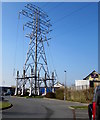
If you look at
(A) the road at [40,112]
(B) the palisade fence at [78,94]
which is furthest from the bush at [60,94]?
(A) the road at [40,112]

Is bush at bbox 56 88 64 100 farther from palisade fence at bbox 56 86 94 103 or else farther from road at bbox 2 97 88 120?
road at bbox 2 97 88 120

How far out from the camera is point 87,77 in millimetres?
55500

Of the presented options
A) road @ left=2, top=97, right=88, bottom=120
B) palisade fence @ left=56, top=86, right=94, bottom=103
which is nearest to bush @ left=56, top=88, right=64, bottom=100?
palisade fence @ left=56, top=86, right=94, bottom=103

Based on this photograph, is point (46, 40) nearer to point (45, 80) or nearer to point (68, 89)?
point (45, 80)

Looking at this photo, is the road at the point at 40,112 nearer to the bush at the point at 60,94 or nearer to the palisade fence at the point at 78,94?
the palisade fence at the point at 78,94

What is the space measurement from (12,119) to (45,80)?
42542mm

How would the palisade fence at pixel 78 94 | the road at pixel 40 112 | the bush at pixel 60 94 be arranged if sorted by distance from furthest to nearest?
the bush at pixel 60 94, the palisade fence at pixel 78 94, the road at pixel 40 112

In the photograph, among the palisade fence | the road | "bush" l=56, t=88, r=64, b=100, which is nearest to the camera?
the road

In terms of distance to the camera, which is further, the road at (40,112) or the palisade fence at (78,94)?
the palisade fence at (78,94)

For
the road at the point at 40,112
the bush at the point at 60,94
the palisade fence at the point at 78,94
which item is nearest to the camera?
Answer: the road at the point at 40,112

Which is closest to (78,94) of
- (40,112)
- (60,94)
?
(60,94)

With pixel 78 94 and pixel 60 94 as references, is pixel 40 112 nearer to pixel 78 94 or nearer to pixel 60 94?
pixel 78 94

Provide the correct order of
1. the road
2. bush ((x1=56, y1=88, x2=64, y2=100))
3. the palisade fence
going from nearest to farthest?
the road, the palisade fence, bush ((x1=56, y1=88, x2=64, y2=100))

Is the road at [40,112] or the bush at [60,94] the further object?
the bush at [60,94]
